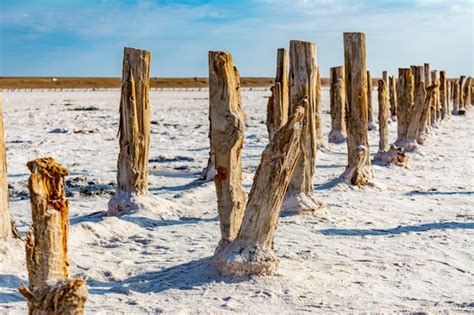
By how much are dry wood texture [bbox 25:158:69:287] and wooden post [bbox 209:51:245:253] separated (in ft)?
7.82

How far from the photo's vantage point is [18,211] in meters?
8.87

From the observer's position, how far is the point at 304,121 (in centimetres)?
883

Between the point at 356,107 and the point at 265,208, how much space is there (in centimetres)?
526

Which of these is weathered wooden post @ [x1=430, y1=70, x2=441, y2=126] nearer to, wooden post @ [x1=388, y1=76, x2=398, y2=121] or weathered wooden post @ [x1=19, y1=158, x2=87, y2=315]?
wooden post @ [x1=388, y1=76, x2=398, y2=121]

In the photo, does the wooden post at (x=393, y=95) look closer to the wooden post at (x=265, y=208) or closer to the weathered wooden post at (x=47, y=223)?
the wooden post at (x=265, y=208)

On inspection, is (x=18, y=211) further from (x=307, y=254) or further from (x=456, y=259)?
(x=456, y=259)

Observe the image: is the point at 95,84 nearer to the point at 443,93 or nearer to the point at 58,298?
the point at 443,93

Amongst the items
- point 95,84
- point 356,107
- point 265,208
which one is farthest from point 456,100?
point 95,84

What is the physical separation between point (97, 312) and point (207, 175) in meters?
6.01

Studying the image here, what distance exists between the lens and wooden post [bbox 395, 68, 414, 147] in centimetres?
1539

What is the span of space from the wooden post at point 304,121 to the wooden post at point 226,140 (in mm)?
2159

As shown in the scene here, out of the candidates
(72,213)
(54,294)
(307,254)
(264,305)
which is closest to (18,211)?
(72,213)

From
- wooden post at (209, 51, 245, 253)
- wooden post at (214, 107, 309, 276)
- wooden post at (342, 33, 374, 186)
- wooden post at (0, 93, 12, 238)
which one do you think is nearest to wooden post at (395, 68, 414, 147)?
wooden post at (342, 33, 374, 186)

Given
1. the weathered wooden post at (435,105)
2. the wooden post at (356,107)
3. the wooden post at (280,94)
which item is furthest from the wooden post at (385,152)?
the weathered wooden post at (435,105)
